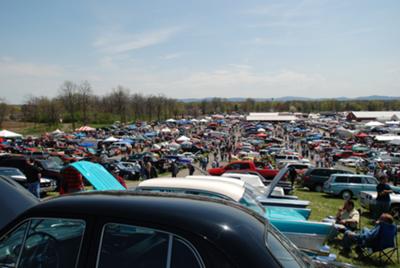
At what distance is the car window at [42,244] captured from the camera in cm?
274

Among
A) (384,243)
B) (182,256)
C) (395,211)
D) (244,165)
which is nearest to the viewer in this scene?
(182,256)

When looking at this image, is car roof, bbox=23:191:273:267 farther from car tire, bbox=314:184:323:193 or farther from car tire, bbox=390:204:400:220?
car tire, bbox=314:184:323:193

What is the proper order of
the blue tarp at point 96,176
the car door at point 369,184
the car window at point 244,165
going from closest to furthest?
the blue tarp at point 96,176, the car door at point 369,184, the car window at point 244,165

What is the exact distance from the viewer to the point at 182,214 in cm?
259

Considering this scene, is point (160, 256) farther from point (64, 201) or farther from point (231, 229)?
point (64, 201)

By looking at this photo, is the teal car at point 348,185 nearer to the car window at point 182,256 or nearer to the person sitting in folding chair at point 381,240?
the person sitting in folding chair at point 381,240

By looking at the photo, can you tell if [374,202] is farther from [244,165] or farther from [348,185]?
[244,165]

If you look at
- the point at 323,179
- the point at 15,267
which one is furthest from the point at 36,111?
the point at 15,267

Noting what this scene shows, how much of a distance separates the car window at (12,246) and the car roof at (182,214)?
0.15 meters

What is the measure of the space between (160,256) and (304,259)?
1272 millimetres

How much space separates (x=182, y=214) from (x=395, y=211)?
1215 cm

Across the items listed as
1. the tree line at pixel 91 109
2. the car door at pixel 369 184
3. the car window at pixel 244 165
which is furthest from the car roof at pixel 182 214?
the tree line at pixel 91 109

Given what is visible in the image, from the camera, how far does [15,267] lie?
290 centimetres

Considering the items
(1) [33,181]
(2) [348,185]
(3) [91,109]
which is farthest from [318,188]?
(3) [91,109]
